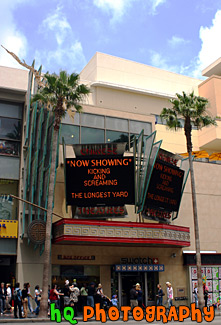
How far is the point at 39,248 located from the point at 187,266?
11794mm

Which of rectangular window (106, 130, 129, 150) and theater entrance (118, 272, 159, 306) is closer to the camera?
theater entrance (118, 272, 159, 306)

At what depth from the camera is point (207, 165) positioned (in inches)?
1436

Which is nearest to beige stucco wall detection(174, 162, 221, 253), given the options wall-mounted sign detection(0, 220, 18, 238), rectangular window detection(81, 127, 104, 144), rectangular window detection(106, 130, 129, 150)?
rectangular window detection(106, 130, 129, 150)

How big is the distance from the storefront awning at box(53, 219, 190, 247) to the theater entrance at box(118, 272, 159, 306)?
2565 mm

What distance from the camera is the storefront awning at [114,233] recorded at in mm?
27227

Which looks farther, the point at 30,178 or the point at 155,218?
the point at 155,218

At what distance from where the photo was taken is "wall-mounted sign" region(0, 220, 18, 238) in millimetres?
28102

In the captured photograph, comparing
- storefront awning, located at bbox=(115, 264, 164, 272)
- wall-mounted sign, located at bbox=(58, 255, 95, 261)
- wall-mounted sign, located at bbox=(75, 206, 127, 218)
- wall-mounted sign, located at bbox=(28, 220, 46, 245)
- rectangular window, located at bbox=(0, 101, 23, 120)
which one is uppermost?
rectangular window, located at bbox=(0, 101, 23, 120)

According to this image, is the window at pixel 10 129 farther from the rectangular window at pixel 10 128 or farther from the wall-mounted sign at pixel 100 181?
the wall-mounted sign at pixel 100 181

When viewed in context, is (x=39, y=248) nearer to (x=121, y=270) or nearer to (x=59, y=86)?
(x=121, y=270)

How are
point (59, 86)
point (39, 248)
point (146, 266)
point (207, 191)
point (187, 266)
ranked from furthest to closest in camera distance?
point (207, 191)
point (187, 266)
point (146, 266)
point (39, 248)
point (59, 86)

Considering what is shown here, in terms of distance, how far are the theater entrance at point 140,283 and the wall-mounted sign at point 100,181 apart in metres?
5.72

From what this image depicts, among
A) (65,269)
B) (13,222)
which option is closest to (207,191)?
(65,269)

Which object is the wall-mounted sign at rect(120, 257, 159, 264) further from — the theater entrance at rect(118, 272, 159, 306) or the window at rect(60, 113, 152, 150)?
the window at rect(60, 113, 152, 150)
